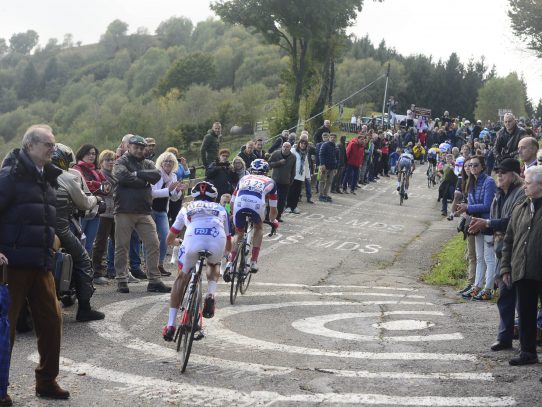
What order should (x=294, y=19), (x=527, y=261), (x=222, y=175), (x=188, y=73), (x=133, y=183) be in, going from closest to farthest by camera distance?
(x=527, y=261) → (x=133, y=183) → (x=222, y=175) → (x=294, y=19) → (x=188, y=73)

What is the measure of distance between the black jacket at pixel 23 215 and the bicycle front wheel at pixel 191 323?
164cm

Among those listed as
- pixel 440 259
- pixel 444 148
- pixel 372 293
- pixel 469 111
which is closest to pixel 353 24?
pixel 444 148

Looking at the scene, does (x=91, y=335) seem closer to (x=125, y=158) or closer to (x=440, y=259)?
(x=125, y=158)

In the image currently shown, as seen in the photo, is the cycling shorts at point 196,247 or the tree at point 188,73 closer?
the cycling shorts at point 196,247

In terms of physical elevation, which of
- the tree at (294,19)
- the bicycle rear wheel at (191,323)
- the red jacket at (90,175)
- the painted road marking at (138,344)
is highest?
the tree at (294,19)

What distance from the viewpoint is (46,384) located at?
7.11m

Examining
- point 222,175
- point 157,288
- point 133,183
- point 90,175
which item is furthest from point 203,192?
point 222,175

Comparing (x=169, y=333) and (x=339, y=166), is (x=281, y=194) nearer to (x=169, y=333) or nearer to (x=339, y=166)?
(x=339, y=166)

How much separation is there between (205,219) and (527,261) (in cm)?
Result: 335

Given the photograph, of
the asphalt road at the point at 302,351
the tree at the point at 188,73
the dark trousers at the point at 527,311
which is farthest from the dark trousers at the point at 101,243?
the tree at the point at 188,73

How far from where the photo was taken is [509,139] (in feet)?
52.5

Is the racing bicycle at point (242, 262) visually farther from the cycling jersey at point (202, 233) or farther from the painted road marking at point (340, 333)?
the cycling jersey at point (202, 233)

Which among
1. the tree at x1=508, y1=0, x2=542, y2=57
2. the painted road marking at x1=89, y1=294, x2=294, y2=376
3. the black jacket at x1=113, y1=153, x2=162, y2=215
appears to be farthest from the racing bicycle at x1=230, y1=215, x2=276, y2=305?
the tree at x1=508, y1=0, x2=542, y2=57

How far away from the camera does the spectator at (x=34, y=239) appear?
7016 mm
